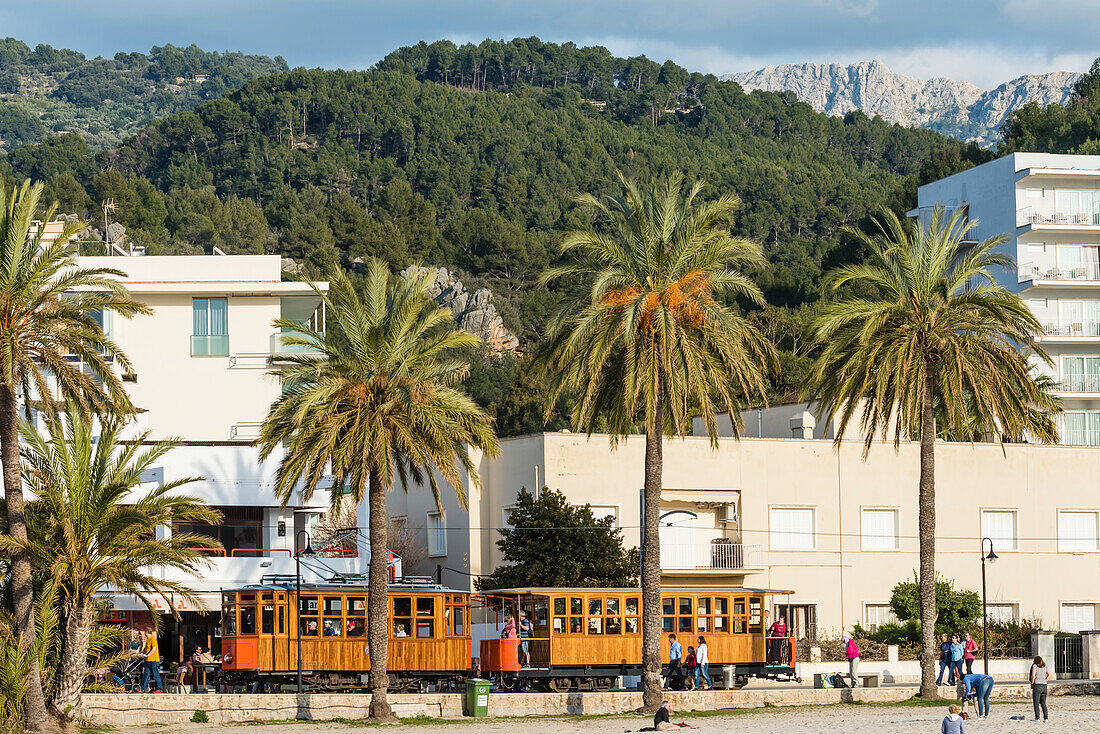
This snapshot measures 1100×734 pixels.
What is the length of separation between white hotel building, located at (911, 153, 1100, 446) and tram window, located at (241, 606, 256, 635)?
193 ft

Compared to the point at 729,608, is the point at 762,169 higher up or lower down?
higher up

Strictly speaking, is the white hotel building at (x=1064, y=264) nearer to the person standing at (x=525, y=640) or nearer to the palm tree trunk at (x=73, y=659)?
the person standing at (x=525, y=640)

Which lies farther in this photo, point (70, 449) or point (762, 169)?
point (762, 169)

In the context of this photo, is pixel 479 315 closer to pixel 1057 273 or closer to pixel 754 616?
pixel 1057 273

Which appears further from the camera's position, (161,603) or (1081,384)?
(1081,384)

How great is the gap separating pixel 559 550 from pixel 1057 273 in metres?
48.8

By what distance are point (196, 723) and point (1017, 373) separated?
72.1 ft

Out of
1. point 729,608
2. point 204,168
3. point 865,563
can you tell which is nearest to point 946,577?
point 865,563

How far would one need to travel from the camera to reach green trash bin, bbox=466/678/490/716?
33406 millimetres

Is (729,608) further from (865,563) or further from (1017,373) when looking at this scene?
(865,563)

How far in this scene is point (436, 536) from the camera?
5378 cm

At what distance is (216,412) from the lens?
181 ft

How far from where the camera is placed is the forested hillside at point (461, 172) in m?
123

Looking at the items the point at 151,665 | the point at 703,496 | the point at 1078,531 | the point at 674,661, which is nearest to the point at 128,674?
the point at 151,665
